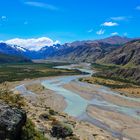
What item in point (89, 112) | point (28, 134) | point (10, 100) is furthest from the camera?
point (89, 112)

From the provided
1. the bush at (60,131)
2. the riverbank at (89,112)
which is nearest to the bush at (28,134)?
the riverbank at (89,112)

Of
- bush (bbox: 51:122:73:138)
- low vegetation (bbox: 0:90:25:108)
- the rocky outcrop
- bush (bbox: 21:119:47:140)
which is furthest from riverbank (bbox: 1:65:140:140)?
the rocky outcrop

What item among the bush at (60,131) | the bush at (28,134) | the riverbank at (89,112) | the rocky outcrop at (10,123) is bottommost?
the riverbank at (89,112)

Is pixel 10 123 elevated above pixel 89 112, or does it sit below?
above

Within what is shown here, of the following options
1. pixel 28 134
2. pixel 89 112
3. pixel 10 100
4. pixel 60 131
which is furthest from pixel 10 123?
pixel 89 112

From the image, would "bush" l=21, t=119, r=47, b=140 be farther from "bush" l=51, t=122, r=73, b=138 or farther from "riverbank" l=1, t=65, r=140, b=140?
"bush" l=51, t=122, r=73, b=138

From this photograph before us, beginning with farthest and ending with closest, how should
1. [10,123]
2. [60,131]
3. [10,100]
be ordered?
[10,100], [60,131], [10,123]

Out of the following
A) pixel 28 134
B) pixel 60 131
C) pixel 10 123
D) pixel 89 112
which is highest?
pixel 10 123

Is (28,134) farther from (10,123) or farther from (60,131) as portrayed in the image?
(60,131)

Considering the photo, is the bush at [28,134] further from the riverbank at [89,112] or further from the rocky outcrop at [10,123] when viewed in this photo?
the riverbank at [89,112]
